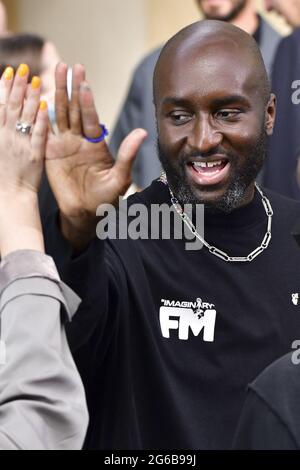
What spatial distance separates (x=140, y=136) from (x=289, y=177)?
833 mm

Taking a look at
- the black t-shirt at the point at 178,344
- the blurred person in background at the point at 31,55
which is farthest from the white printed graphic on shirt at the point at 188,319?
the blurred person in background at the point at 31,55

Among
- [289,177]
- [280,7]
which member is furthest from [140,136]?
[280,7]

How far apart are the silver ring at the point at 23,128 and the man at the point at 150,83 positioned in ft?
3.11

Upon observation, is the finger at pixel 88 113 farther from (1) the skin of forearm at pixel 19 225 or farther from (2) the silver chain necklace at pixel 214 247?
(2) the silver chain necklace at pixel 214 247

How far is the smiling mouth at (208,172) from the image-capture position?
181 centimetres

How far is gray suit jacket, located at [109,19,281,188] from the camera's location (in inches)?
107

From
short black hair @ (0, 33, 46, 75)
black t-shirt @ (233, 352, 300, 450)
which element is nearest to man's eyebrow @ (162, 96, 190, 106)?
black t-shirt @ (233, 352, 300, 450)

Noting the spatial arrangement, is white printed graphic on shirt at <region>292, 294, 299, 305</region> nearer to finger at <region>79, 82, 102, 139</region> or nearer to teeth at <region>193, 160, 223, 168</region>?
teeth at <region>193, 160, 223, 168</region>

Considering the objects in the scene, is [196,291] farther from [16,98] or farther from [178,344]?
[16,98]

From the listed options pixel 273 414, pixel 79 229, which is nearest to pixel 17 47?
pixel 79 229

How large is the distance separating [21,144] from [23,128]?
0.09 ft

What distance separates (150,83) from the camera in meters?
2.95

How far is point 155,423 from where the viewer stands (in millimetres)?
1813
